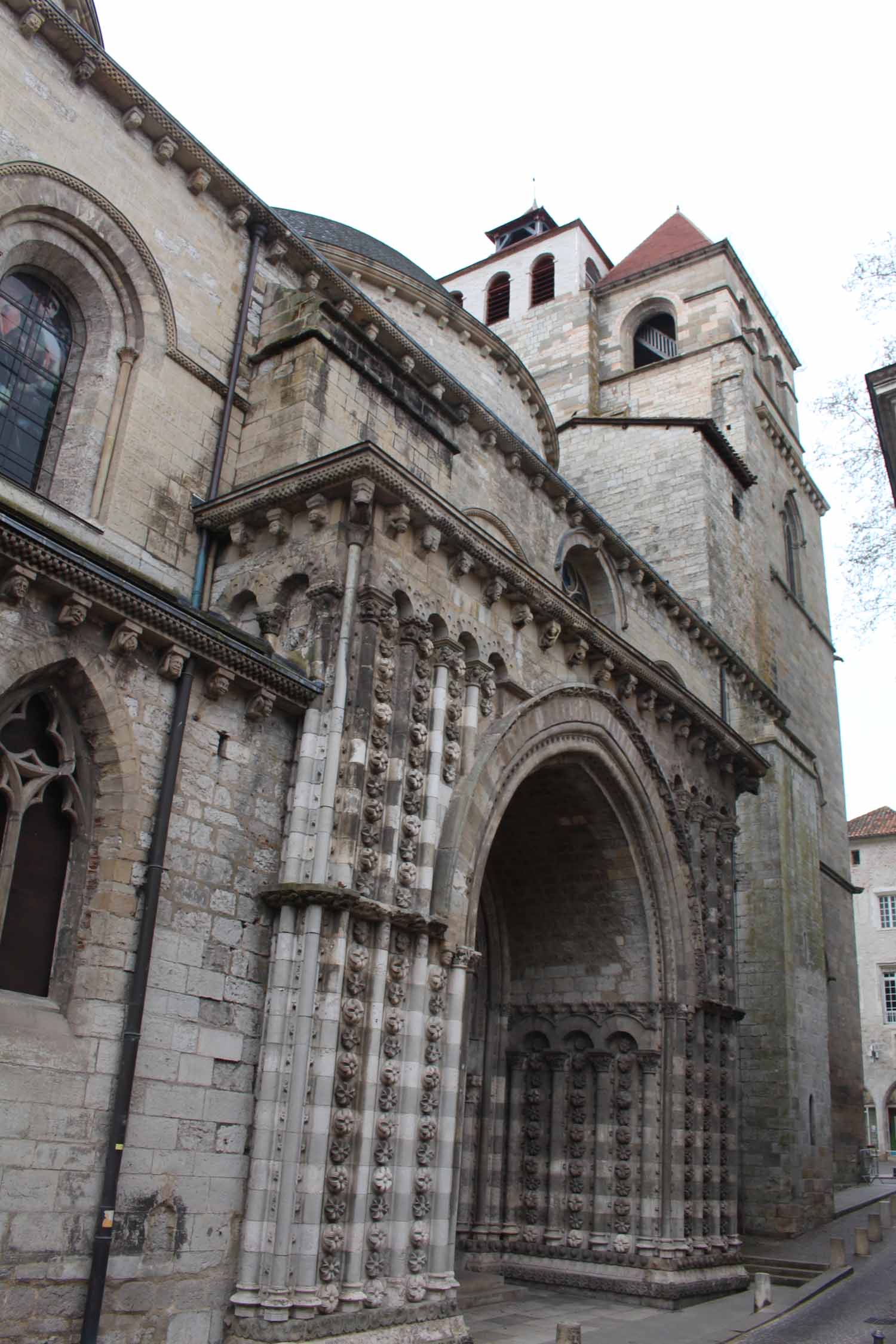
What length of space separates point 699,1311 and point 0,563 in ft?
34.7

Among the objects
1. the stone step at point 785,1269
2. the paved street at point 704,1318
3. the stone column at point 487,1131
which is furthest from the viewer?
the stone step at point 785,1269

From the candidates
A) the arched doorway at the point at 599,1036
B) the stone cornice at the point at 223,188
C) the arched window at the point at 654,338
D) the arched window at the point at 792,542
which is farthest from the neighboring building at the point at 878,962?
the stone cornice at the point at 223,188

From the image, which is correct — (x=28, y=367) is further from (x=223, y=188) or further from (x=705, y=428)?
(x=705, y=428)

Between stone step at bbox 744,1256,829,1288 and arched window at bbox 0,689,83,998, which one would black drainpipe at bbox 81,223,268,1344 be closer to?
arched window at bbox 0,689,83,998

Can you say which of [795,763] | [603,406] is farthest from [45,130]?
[603,406]

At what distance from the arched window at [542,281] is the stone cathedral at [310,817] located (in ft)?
53.8

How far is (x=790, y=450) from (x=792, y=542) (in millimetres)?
2639

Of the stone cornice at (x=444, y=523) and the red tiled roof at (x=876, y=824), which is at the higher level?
the red tiled roof at (x=876, y=824)

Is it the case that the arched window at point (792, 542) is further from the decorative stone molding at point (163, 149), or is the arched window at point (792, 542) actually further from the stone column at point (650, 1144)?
the decorative stone molding at point (163, 149)

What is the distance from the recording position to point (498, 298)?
116ft

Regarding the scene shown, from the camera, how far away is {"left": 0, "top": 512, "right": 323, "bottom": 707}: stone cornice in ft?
24.3

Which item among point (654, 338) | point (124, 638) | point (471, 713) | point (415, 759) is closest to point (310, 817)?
point (415, 759)

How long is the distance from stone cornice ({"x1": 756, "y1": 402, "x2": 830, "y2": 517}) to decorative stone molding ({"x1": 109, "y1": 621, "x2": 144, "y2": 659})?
78.1 ft

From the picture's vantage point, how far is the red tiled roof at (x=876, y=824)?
4778 cm
